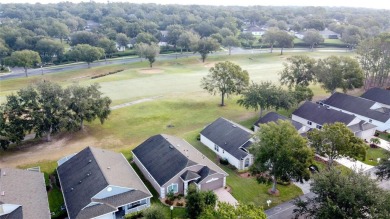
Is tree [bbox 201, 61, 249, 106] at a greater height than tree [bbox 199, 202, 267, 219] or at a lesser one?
greater

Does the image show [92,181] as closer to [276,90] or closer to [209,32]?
[276,90]

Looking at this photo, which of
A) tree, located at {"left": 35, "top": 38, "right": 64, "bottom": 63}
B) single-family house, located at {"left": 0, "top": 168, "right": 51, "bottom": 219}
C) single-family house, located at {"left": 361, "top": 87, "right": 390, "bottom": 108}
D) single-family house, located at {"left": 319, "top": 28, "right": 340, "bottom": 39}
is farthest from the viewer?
single-family house, located at {"left": 319, "top": 28, "right": 340, "bottom": 39}

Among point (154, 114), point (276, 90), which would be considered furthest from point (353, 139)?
point (154, 114)

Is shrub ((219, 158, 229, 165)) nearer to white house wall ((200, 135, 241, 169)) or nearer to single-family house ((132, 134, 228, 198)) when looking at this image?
white house wall ((200, 135, 241, 169))

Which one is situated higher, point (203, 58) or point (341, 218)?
point (203, 58)

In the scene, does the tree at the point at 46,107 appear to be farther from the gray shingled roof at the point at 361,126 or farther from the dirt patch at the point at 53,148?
the gray shingled roof at the point at 361,126

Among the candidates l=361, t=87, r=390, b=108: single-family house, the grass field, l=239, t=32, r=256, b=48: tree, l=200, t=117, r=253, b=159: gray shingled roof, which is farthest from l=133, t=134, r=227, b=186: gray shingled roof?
l=239, t=32, r=256, b=48: tree

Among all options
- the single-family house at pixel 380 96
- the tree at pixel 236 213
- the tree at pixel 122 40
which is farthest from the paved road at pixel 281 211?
the tree at pixel 122 40
